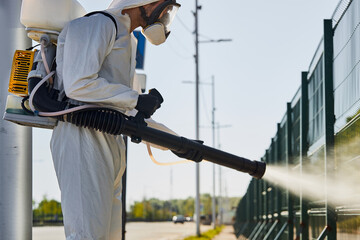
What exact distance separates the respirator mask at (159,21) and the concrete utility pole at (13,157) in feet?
3.15

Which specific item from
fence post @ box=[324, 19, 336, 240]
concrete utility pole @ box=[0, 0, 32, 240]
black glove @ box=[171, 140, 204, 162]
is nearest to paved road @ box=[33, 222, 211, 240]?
fence post @ box=[324, 19, 336, 240]

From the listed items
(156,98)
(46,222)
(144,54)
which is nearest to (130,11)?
(156,98)

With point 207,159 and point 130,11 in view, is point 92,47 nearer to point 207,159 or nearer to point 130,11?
point 130,11

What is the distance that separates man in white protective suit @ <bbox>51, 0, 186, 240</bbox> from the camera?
348 centimetres

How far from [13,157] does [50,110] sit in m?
0.85

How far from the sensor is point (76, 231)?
343 centimetres

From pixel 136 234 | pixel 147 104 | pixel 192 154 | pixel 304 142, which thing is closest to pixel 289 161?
pixel 304 142

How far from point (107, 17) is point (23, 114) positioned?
2.34 feet

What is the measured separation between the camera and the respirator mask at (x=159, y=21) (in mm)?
3959

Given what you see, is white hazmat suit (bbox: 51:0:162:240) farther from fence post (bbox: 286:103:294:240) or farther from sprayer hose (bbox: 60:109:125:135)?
fence post (bbox: 286:103:294:240)

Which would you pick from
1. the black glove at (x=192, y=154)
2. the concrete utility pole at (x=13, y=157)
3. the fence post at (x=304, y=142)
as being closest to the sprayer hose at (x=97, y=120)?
Result: the black glove at (x=192, y=154)

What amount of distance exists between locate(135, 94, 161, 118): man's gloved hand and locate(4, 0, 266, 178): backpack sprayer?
40 mm

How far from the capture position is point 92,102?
365 centimetres

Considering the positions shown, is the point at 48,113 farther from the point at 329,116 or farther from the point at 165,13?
the point at 329,116
